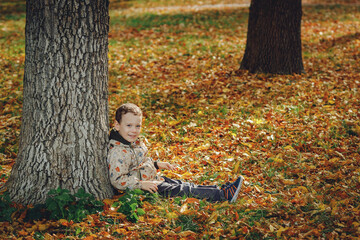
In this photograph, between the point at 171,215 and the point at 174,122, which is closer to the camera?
the point at 171,215

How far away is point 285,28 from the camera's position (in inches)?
276

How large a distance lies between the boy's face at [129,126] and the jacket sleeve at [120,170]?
155 millimetres

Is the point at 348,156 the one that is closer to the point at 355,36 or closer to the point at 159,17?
the point at 355,36

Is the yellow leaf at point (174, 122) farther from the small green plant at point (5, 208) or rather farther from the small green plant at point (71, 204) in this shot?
the small green plant at point (5, 208)

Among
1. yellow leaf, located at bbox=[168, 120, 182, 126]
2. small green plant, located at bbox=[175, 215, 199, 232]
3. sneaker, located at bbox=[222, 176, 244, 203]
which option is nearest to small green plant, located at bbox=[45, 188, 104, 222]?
small green plant, located at bbox=[175, 215, 199, 232]

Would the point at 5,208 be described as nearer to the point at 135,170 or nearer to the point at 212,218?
the point at 135,170

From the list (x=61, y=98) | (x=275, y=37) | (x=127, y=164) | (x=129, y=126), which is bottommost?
(x=127, y=164)

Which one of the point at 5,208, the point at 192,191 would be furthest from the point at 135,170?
the point at 5,208

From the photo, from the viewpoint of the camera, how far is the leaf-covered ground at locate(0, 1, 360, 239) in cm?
302

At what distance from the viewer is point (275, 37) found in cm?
702

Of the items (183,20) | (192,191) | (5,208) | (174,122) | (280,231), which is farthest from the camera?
(183,20)

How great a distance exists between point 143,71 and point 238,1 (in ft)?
37.3

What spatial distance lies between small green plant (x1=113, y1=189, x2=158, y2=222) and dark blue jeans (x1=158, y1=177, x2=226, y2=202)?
162mm

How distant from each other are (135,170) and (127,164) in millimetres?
141
